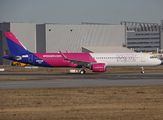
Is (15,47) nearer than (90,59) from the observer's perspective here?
No

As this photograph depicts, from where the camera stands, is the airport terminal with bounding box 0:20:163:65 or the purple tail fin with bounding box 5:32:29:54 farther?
the airport terminal with bounding box 0:20:163:65

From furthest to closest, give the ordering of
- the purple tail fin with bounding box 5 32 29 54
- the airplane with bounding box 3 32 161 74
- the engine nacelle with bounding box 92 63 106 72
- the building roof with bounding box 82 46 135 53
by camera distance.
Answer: the building roof with bounding box 82 46 135 53 → the purple tail fin with bounding box 5 32 29 54 → the airplane with bounding box 3 32 161 74 → the engine nacelle with bounding box 92 63 106 72

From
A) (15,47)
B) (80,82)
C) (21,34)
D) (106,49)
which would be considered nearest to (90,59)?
(15,47)

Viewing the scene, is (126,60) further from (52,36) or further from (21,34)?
(21,34)

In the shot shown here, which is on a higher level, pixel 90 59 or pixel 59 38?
pixel 59 38

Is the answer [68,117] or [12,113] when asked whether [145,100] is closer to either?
[68,117]

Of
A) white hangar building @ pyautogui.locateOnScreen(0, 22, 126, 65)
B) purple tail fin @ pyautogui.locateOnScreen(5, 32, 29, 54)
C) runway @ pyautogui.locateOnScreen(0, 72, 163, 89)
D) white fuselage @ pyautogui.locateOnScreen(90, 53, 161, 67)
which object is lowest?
runway @ pyautogui.locateOnScreen(0, 72, 163, 89)

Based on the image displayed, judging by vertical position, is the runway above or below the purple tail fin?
below

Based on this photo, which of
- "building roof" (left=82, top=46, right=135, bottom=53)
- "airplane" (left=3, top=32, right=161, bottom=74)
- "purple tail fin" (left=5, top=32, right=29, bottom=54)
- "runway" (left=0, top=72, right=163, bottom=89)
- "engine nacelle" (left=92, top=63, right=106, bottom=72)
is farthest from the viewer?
"building roof" (left=82, top=46, right=135, bottom=53)

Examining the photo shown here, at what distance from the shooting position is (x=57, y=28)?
9938 cm

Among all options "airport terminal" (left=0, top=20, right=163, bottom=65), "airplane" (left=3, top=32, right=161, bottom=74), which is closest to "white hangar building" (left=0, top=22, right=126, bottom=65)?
"airport terminal" (left=0, top=20, right=163, bottom=65)

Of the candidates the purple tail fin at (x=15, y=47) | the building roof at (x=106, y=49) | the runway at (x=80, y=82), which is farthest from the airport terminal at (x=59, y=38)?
the runway at (x=80, y=82)

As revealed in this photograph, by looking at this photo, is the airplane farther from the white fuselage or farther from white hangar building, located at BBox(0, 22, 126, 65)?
white hangar building, located at BBox(0, 22, 126, 65)

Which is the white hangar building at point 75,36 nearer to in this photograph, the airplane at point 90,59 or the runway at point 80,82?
the airplane at point 90,59
